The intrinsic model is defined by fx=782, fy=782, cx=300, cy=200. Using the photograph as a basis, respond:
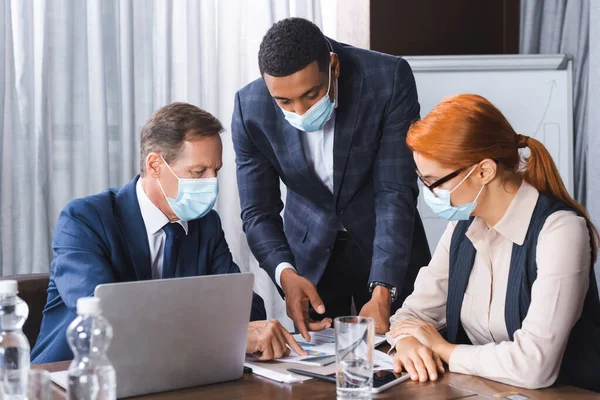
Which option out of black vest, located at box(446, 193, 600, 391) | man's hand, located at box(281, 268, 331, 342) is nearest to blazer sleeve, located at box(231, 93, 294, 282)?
man's hand, located at box(281, 268, 331, 342)

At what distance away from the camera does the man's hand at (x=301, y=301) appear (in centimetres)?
194

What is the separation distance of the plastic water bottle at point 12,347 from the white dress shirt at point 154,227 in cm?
68

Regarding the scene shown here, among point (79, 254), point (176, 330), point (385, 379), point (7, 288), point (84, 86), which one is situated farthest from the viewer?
point (84, 86)

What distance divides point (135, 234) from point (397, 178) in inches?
32.2

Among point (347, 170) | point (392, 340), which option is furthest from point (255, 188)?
point (392, 340)

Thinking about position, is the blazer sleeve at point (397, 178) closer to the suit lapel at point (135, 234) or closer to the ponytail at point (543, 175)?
the ponytail at point (543, 175)

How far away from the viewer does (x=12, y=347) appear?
1.26m

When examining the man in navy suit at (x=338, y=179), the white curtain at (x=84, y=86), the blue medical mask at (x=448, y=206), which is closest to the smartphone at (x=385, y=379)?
the blue medical mask at (x=448, y=206)

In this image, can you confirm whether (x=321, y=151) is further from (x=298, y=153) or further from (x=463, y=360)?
(x=463, y=360)

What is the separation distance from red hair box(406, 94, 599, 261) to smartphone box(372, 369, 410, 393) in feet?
1.74

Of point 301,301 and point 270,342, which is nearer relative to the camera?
point 270,342

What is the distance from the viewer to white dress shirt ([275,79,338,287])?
2402 mm

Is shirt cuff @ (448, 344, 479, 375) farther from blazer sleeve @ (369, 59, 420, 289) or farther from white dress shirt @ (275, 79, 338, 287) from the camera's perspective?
white dress shirt @ (275, 79, 338, 287)

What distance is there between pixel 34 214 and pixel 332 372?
6.14 ft
